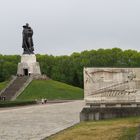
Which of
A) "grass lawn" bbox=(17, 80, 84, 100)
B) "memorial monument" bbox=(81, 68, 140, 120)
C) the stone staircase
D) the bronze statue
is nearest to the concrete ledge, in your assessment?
"memorial monument" bbox=(81, 68, 140, 120)

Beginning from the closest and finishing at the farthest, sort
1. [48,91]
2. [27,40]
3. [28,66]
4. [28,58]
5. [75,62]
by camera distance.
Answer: [48,91] → [28,66] → [28,58] → [27,40] → [75,62]

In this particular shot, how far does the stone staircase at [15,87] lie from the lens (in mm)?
60209

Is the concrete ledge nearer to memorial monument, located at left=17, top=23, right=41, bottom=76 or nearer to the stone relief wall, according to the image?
the stone relief wall

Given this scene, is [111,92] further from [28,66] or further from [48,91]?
[28,66]

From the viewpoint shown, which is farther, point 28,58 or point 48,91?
point 28,58

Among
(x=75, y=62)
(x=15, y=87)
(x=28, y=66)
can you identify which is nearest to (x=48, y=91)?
(x=15, y=87)

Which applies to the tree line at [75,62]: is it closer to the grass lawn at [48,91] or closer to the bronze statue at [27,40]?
the bronze statue at [27,40]

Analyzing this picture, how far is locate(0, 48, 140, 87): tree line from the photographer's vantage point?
9231cm

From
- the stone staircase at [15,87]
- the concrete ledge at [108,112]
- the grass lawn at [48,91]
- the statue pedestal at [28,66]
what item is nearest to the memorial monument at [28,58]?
the statue pedestal at [28,66]

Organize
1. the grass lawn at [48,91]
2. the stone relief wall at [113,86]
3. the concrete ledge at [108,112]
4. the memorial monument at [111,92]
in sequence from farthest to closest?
the grass lawn at [48,91]
the stone relief wall at [113,86]
the memorial monument at [111,92]
the concrete ledge at [108,112]

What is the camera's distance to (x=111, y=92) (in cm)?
1969

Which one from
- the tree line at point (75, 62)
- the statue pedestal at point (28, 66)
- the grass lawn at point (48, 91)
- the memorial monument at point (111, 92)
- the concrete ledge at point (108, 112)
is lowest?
the concrete ledge at point (108, 112)

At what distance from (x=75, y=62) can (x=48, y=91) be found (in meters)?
33.0

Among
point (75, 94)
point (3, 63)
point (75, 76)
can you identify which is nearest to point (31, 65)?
point (75, 94)
